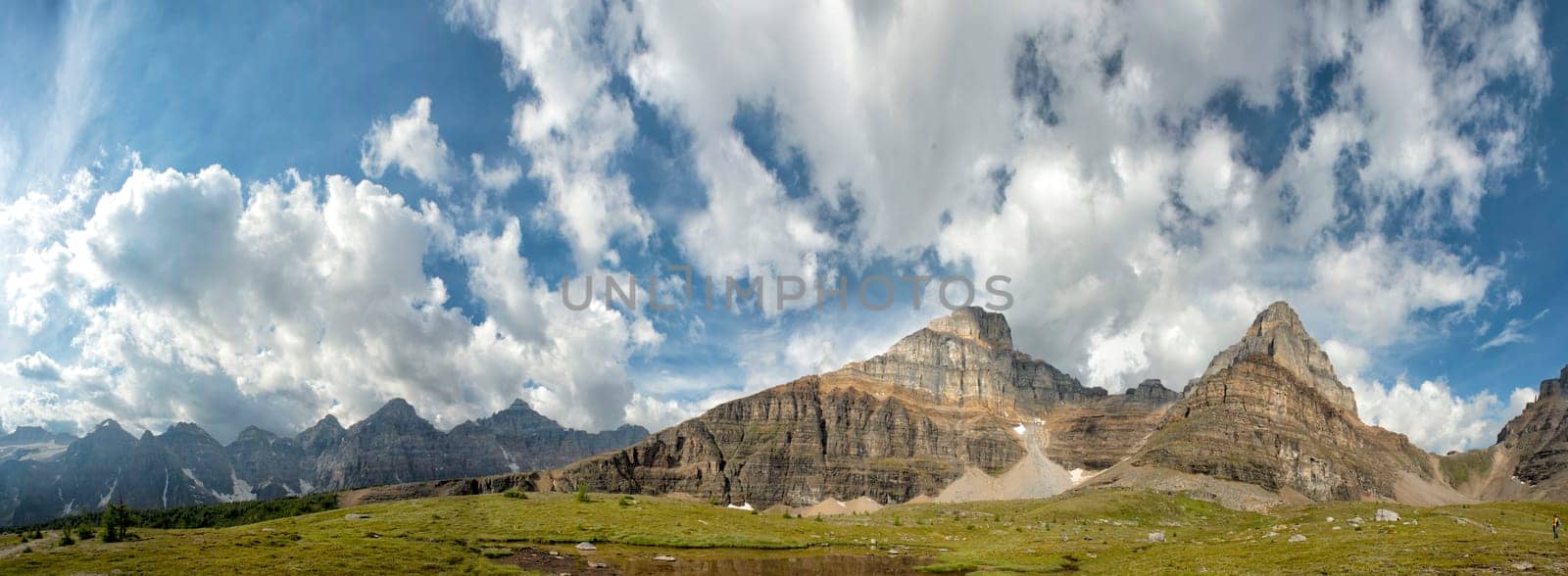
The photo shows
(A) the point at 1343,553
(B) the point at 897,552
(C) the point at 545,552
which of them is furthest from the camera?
(B) the point at 897,552

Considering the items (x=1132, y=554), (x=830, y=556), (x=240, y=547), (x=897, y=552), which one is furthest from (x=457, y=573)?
(x=1132, y=554)

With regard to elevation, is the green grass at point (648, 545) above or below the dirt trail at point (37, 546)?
below

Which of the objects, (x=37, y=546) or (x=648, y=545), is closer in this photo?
(x=37, y=546)

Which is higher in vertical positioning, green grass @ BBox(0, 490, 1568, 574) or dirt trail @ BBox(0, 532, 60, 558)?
dirt trail @ BBox(0, 532, 60, 558)

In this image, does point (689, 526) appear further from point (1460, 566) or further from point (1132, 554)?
point (1460, 566)

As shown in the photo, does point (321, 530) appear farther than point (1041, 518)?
No

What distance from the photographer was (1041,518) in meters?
178

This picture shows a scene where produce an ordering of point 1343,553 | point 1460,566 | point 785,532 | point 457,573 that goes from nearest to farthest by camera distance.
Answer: point 1460,566 → point 457,573 → point 1343,553 → point 785,532

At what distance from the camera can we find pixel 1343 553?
43.1 metres

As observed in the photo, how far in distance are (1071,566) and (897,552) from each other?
52.8ft

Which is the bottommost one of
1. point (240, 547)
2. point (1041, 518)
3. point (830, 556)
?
point (1041, 518)

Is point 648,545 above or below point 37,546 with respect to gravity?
below

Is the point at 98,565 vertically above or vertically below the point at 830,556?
above

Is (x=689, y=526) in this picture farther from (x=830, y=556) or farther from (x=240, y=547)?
(x=240, y=547)
